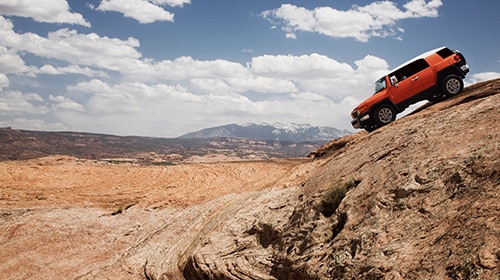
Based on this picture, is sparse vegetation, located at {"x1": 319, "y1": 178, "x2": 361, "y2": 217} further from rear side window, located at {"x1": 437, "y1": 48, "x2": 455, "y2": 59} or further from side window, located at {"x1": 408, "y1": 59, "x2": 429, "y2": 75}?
rear side window, located at {"x1": 437, "y1": 48, "x2": 455, "y2": 59}

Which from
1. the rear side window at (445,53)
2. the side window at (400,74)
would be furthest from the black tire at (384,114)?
the rear side window at (445,53)

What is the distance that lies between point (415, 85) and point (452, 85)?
1.62 metres

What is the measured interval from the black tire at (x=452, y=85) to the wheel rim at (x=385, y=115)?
2.56 m

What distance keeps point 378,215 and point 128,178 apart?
19.1 m

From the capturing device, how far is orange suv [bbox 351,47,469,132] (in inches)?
661

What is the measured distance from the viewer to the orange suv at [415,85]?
16.8 metres

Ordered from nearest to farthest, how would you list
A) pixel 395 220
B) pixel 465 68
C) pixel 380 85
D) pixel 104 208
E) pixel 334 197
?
pixel 395 220, pixel 334 197, pixel 465 68, pixel 380 85, pixel 104 208

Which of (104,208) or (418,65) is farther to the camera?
(104,208)

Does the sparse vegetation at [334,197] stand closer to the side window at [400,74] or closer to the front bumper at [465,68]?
the side window at [400,74]

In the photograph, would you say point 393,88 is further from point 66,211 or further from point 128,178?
point 66,211

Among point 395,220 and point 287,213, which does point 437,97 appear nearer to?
point 287,213

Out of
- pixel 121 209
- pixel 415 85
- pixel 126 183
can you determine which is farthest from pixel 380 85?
pixel 126 183

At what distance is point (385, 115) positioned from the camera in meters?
17.8

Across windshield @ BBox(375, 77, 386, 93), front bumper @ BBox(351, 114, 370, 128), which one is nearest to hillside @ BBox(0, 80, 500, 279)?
front bumper @ BBox(351, 114, 370, 128)
